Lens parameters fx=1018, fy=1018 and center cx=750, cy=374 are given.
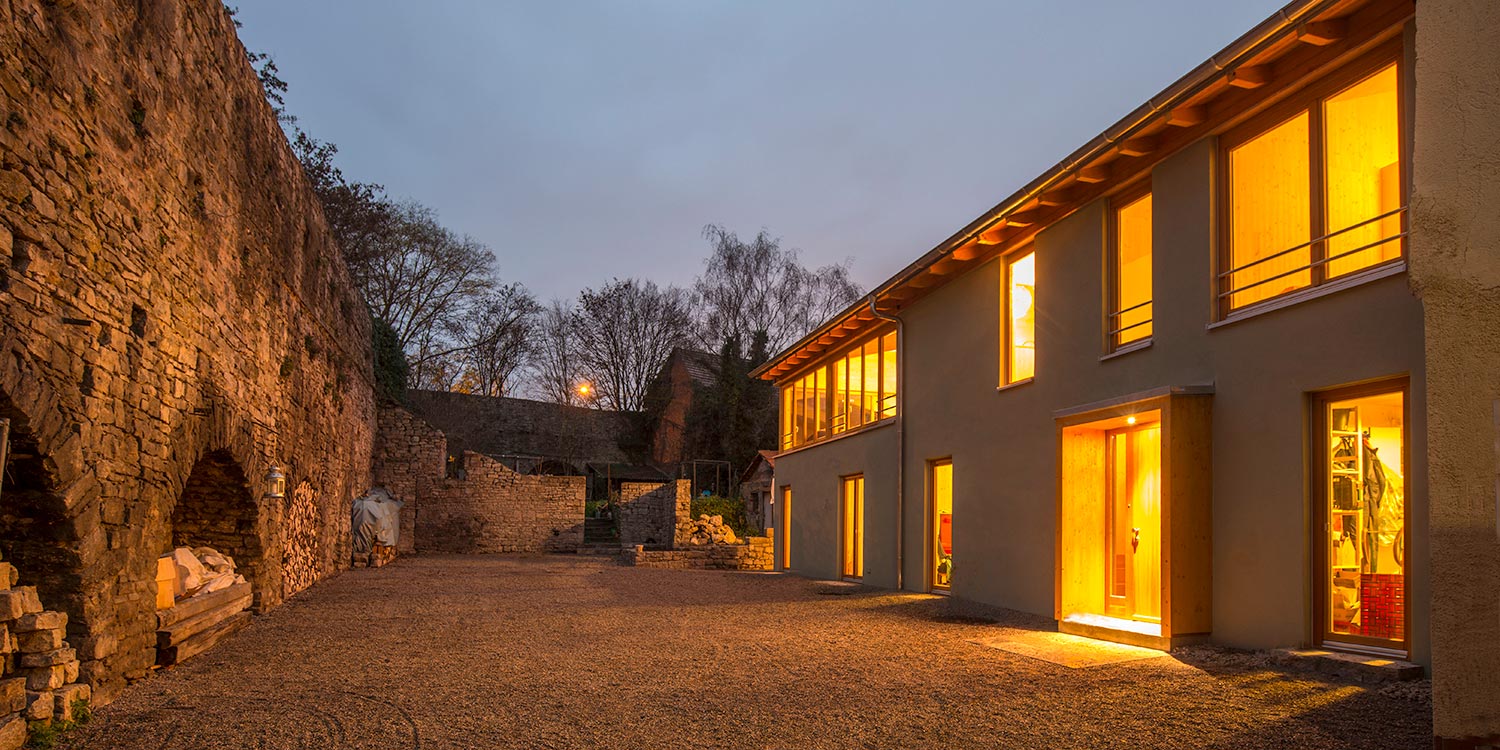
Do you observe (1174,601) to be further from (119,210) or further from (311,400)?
(311,400)

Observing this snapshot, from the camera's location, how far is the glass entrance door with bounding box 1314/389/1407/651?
598cm

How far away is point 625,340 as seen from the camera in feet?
128

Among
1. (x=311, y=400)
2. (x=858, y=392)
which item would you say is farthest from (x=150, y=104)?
(x=858, y=392)

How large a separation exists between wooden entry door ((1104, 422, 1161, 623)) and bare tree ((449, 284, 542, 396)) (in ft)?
84.7

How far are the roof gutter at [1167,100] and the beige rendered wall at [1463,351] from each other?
2.03 metres

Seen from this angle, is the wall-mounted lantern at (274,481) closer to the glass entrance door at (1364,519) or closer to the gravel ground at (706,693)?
the gravel ground at (706,693)

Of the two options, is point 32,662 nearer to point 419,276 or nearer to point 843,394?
point 843,394

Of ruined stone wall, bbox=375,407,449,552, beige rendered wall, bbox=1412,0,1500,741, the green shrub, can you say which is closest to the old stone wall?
the green shrub

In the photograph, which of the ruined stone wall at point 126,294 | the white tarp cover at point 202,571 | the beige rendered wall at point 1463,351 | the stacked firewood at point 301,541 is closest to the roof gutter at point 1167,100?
the beige rendered wall at point 1463,351

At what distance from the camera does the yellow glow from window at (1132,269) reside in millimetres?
8859

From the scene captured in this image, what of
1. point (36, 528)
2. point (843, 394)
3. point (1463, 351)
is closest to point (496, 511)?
point (843, 394)

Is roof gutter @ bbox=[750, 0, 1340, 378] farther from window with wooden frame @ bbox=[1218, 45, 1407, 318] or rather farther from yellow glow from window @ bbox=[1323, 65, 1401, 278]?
yellow glow from window @ bbox=[1323, 65, 1401, 278]

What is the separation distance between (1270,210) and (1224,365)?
3.76 feet

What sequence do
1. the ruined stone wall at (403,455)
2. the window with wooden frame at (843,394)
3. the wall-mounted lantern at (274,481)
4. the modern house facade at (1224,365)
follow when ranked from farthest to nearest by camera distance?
the ruined stone wall at (403,455), the window with wooden frame at (843,394), the wall-mounted lantern at (274,481), the modern house facade at (1224,365)
